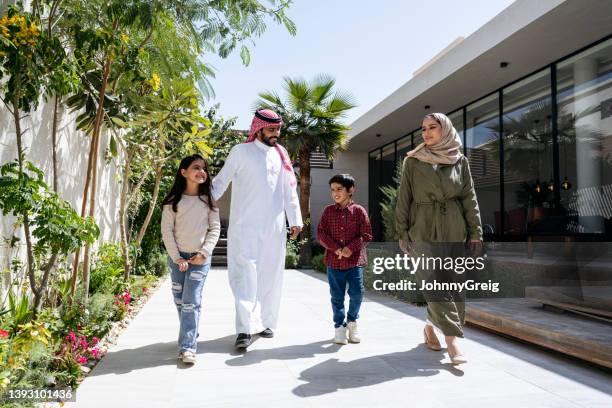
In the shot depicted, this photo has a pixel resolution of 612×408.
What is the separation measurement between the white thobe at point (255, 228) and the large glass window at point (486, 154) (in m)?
6.62

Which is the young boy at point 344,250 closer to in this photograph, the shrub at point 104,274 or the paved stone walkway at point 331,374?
the paved stone walkway at point 331,374

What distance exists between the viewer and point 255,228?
12.7ft

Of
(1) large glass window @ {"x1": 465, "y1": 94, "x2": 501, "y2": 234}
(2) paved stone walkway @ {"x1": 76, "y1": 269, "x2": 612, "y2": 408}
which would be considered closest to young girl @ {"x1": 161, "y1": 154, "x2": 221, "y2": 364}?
(2) paved stone walkway @ {"x1": 76, "y1": 269, "x2": 612, "y2": 408}

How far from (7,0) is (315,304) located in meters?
4.56

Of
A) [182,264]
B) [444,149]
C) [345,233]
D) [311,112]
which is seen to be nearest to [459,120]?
[311,112]

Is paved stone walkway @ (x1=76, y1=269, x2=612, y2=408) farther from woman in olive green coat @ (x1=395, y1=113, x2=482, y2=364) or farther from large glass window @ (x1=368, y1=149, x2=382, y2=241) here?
large glass window @ (x1=368, y1=149, x2=382, y2=241)

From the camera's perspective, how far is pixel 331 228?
13.4 ft

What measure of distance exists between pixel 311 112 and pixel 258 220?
8825mm

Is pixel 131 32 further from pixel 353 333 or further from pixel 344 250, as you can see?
pixel 353 333

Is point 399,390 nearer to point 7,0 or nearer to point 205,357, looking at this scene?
point 205,357

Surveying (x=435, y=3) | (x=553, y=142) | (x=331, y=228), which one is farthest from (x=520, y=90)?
(x=331, y=228)

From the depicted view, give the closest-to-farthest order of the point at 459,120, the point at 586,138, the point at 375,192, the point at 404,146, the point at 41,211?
the point at 41,211 → the point at 586,138 → the point at 459,120 → the point at 404,146 → the point at 375,192

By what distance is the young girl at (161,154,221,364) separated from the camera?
337cm

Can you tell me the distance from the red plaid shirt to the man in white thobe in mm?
258
